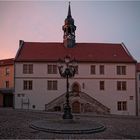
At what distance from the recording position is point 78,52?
40406mm

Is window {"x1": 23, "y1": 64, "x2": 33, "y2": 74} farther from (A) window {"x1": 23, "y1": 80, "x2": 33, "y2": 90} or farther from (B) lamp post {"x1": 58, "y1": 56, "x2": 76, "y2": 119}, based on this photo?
(B) lamp post {"x1": 58, "y1": 56, "x2": 76, "y2": 119}

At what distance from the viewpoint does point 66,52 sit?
1582 inches

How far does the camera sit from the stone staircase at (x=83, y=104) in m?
35.7

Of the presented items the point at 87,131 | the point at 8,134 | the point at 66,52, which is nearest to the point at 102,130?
the point at 87,131

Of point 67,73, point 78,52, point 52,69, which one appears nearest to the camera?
point 67,73

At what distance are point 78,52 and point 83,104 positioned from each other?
945 centimetres

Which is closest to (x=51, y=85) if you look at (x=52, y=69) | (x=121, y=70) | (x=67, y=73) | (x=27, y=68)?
(x=52, y=69)

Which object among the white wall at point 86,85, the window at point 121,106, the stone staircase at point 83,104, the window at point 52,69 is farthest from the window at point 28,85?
the window at point 121,106

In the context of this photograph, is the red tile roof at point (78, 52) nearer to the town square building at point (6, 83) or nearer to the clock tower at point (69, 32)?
the clock tower at point (69, 32)

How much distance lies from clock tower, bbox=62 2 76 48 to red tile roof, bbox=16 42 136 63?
0.99 meters

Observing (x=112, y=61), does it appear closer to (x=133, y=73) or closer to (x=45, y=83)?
(x=133, y=73)

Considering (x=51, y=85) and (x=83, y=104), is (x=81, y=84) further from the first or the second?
(x=51, y=85)

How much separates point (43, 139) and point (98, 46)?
3293 centimetres

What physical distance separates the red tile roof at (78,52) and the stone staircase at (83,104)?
6.19 m
